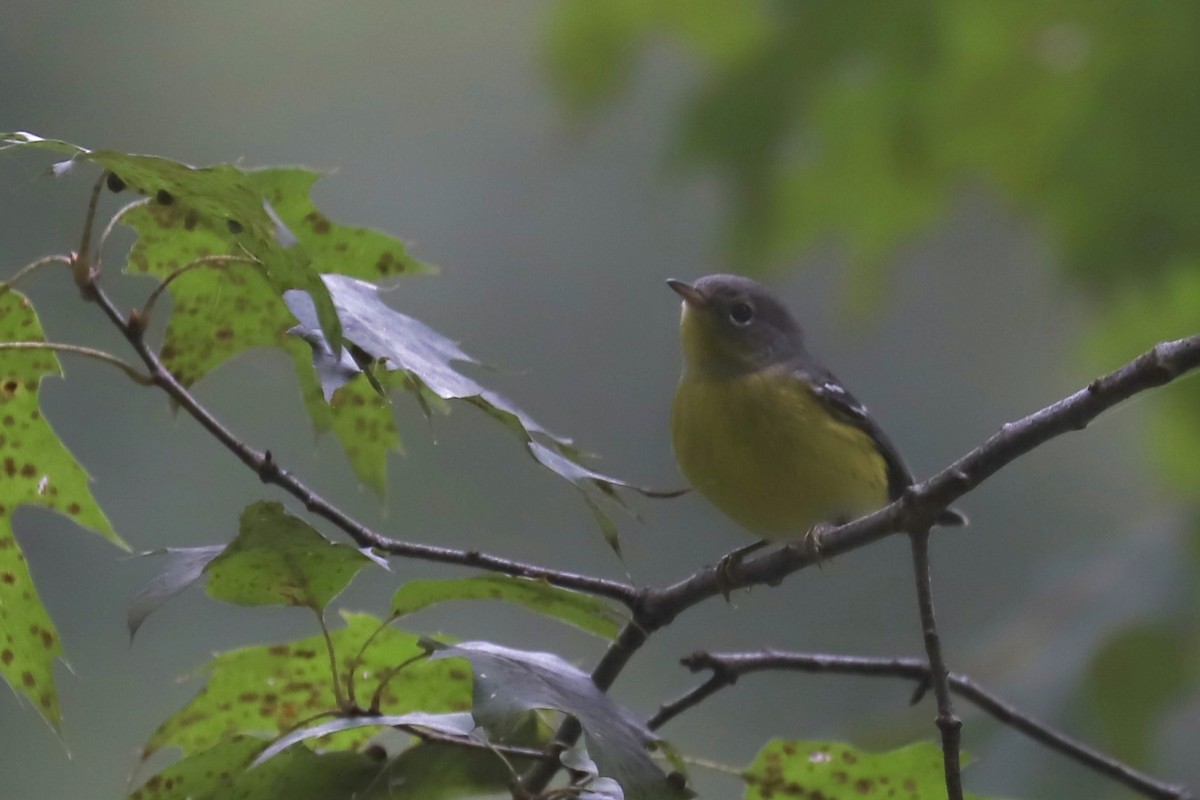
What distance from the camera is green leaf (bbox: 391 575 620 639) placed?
3.51 feet

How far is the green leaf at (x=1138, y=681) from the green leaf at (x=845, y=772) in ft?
3.26

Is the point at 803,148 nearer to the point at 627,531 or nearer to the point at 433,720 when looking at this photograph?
the point at 433,720

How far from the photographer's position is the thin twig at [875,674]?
1.33m

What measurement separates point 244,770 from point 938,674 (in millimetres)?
595

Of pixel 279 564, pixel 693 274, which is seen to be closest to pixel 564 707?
pixel 279 564

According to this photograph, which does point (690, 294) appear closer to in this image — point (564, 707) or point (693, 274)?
point (564, 707)

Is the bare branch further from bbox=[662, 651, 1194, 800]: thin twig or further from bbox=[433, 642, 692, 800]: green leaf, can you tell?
bbox=[662, 651, 1194, 800]: thin twig

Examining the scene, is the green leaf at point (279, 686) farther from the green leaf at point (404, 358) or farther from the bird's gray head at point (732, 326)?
the bird's gray head at point (732, 326)

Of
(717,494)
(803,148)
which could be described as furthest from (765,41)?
(717,494)

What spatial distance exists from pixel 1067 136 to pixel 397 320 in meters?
1.41

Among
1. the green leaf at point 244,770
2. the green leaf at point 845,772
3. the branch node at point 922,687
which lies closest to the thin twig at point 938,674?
the green leaf at point 845,772

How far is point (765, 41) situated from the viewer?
215 centimetres

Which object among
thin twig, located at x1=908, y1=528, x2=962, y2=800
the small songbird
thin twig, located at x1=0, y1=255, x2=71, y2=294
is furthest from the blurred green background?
thin twig, located at x1=908, y1=528, x2=962, y2=800

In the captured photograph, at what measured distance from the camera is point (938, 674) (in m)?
0.99
